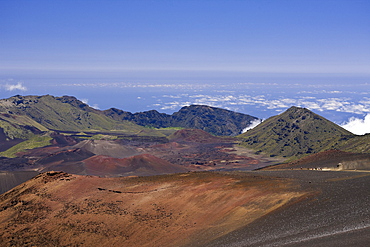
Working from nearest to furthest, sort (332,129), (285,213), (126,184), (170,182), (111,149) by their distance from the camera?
(285,213), (170,182), (126,184), (111,149), (332,129)

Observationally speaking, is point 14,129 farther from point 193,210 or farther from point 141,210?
point 193,210

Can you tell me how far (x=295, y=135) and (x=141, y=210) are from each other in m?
138

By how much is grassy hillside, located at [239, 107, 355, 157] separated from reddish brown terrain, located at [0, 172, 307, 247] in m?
109

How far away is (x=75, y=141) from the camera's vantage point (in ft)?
559

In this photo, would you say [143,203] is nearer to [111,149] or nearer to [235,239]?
[235,239]

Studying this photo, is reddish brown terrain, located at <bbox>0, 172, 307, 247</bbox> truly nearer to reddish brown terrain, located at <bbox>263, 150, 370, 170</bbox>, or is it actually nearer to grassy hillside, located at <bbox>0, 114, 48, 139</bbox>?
reddish brown terrain, located at <bbox>263, 150, 370, 170</bbox>

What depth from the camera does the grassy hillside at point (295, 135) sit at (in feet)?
493

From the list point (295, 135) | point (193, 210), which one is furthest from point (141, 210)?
point (295, 135)

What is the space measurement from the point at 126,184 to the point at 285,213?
23.0 metres

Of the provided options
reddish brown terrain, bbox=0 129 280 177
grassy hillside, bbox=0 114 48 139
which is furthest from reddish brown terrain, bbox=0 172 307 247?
grassy hillside, bbox=0 114 48 139

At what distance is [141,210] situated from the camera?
119ft

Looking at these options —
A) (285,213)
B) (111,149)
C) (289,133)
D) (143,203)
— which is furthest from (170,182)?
(289,133)

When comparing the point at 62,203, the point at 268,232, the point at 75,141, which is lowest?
the point at 75,141

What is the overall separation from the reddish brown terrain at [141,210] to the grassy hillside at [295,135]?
109 metres
